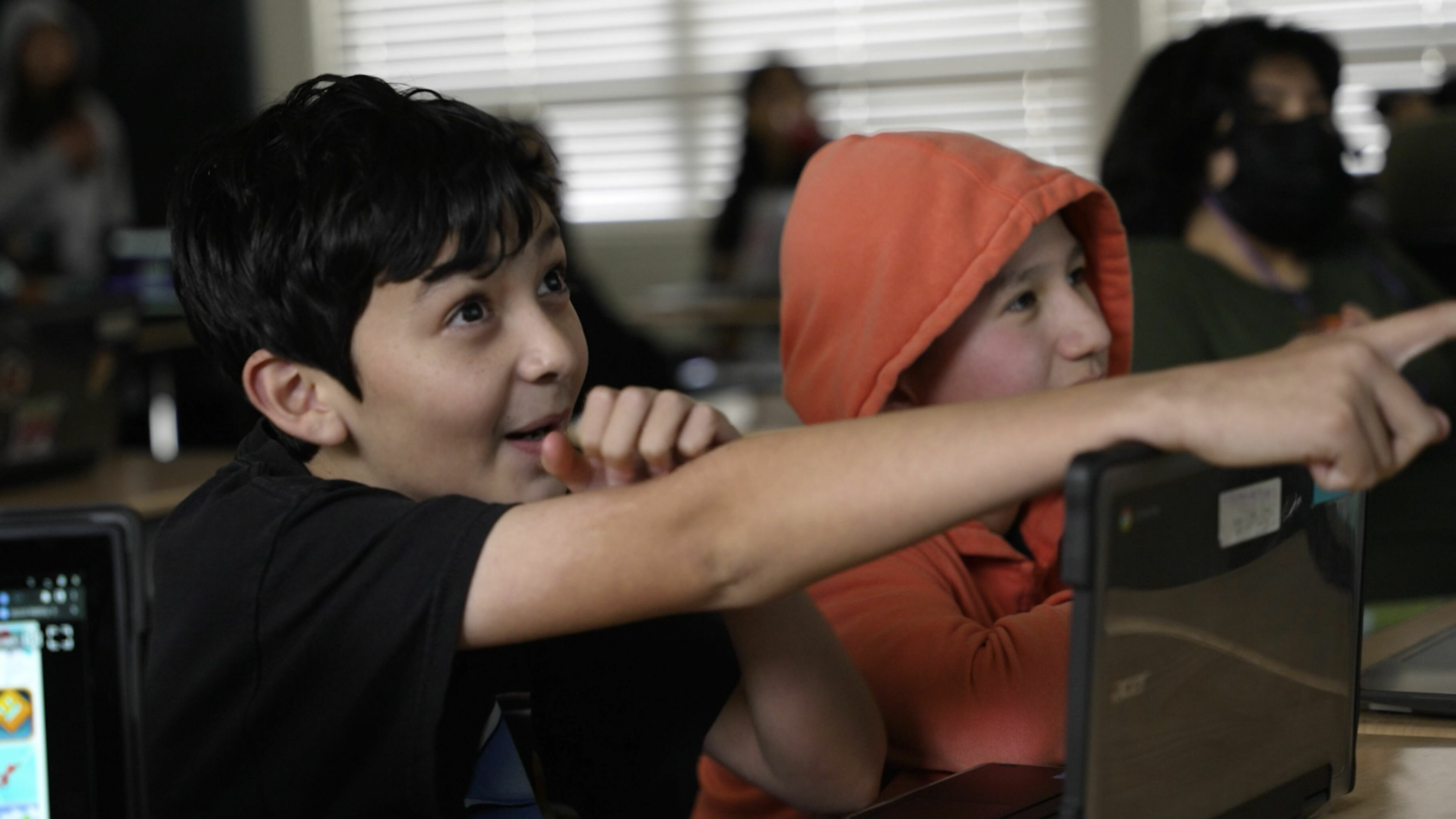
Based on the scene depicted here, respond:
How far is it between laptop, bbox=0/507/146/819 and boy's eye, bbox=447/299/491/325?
0.82ft

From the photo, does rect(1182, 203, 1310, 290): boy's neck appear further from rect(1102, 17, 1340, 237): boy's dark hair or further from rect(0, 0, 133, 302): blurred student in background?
rect(0, 0, 133, 302): blurred student in background

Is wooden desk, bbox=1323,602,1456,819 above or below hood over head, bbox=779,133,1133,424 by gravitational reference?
below

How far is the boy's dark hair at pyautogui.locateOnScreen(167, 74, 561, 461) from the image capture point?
91 cm

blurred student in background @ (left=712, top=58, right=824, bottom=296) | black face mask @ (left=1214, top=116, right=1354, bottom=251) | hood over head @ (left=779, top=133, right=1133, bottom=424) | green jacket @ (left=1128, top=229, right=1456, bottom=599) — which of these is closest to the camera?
hood over head @ (left=779, top=133, right=1133, bottom=424)

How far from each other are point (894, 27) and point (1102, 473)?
568cm

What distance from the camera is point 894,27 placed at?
608 cm

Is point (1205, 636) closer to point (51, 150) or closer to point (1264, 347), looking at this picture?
point (1264, 347)

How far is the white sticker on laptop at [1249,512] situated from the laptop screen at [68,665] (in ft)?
1.70

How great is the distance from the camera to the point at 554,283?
1.00 metres

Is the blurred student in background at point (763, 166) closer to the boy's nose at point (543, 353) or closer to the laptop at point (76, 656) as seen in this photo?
the boy's nose at point (543, 353)

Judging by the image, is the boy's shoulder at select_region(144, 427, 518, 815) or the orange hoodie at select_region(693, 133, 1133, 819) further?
the orange hoodie at select_region(693, 133, 1133, 819)

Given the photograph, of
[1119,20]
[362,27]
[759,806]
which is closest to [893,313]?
[759,806]

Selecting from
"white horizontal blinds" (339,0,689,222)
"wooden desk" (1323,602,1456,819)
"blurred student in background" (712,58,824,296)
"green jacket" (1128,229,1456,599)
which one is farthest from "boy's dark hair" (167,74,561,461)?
"white horizontal blinds" (339,0,689,222)

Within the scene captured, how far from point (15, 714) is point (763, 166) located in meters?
5.02
